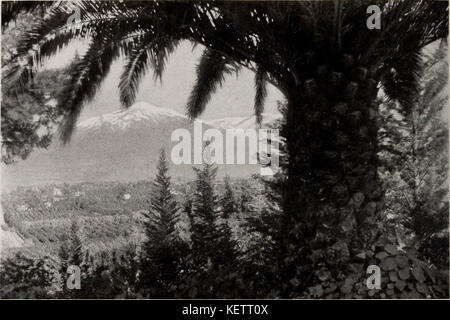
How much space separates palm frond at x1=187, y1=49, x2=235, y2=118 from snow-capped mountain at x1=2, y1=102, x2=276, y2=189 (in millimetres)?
551

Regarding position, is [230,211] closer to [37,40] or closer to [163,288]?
[163,288]

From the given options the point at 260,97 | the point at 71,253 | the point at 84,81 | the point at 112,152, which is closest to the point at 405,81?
the point at 260,97

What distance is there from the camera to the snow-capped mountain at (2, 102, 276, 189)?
10141 mm

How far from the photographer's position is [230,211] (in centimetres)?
1024

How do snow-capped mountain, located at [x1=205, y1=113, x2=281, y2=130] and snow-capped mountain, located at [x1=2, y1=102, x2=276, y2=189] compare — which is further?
snow-capped mountain, located at [x1=205, y1=113, x2=281, y2=130]

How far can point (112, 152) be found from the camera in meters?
10.9

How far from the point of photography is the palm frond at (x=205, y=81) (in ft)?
28.0

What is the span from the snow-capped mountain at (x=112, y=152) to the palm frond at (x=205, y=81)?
55cm

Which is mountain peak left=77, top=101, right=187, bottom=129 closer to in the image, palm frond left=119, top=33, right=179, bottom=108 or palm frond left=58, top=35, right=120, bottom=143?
palm frond left=119, top=33, right=179, bottom=108

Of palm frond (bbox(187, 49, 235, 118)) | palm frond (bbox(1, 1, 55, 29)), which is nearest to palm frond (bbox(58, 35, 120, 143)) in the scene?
palm frond (bbox(1, 1, 55, 29))

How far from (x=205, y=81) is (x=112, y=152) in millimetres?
3352
